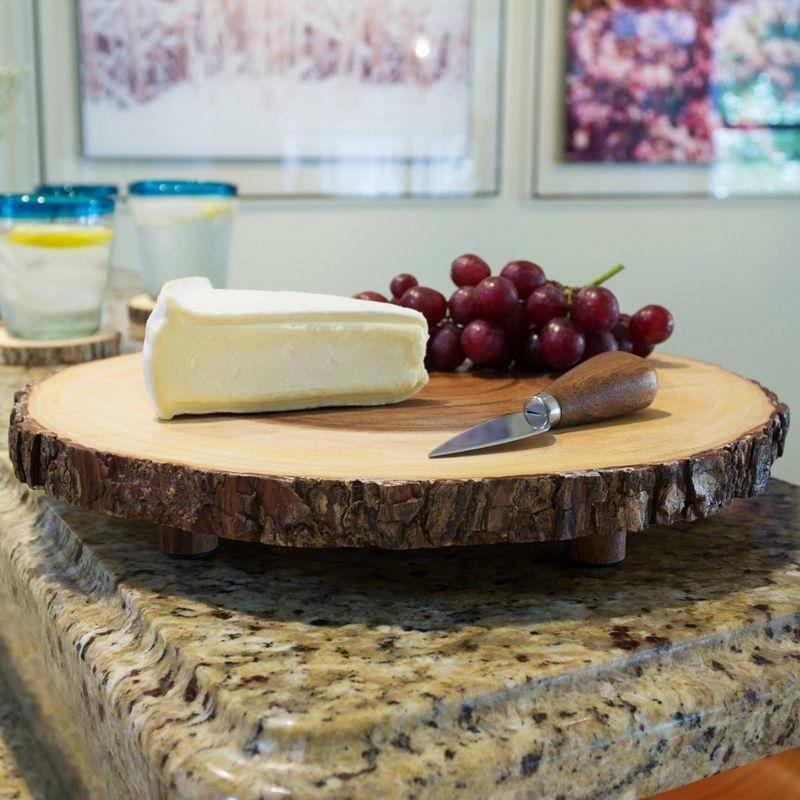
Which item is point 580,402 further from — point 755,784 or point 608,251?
point 608,251

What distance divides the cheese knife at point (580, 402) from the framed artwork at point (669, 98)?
2.64m

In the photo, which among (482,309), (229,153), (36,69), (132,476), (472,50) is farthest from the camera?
(472,50)

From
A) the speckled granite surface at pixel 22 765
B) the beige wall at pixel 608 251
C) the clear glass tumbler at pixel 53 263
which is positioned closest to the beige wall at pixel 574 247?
the beige wall at pixel 608 251

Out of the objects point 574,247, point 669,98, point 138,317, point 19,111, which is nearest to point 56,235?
point 138,317

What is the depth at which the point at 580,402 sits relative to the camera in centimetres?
70

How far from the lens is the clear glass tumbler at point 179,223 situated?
1.55 meters

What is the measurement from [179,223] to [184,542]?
0.97 metres

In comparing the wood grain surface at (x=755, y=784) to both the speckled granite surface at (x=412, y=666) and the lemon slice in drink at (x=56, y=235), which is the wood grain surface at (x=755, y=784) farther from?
the lemon slice in drink at (x=56, y=235)

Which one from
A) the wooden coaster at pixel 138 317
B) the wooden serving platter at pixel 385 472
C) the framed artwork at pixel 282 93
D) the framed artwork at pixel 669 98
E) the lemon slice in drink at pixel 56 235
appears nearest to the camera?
the wooden serving platter at pixel 385 472

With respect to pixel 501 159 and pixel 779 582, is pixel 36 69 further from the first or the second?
pixel 779 582

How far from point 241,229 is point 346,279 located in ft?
1.15

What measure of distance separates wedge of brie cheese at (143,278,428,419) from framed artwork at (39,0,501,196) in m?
2.19

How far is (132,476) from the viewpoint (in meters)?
0.61

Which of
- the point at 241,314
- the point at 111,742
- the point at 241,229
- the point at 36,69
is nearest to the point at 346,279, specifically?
the point at 241,229
